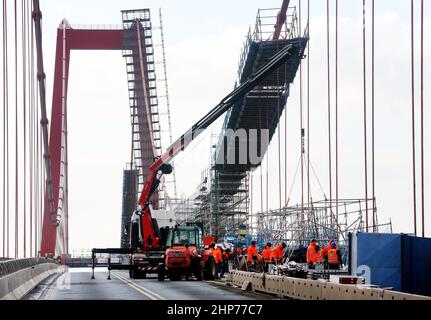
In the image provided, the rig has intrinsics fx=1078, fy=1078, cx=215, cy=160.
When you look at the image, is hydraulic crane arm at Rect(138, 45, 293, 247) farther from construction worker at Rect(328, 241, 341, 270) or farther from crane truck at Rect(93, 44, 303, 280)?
construction worker at Rect(328, 241, 341, 270)

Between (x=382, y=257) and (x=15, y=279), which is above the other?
(x=382, y=257)

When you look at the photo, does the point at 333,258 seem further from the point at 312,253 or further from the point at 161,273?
the point at 161,273

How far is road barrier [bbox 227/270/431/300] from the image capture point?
19422 mm

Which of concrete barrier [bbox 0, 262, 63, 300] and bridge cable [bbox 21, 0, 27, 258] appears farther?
bridge cable [bbox 21, 0, 27, 258]

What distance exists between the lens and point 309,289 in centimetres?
2562

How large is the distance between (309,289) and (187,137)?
93.9ft

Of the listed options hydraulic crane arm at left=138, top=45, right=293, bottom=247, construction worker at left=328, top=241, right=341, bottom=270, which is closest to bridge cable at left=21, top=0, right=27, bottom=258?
hydraulic crane arm at left=138, top=45, right=293, bottom=247

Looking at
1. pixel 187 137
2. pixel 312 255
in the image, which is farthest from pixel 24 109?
pixel 312 255

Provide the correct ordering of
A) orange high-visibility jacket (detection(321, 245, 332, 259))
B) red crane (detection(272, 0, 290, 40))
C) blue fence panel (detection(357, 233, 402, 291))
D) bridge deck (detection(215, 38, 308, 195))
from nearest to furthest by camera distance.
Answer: blue fence panel (detection(357, 233, 402, 291)) < orange high-visibility jacket (detection(321, 245, 332, 259)) < bridge deck (detection(215, 38, 308, 195)) < red crane (detection(272, 0, 290, 40))

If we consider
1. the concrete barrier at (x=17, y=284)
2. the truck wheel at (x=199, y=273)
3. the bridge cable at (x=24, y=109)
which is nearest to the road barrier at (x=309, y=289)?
the truck wheel at (x=199, y=273)

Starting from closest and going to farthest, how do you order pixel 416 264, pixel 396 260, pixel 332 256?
pixel 416 264, pixel 396 260, pixel 332 256

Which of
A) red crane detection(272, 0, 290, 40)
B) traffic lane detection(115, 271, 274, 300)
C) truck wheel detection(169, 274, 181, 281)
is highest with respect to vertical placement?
red crane detection(272, 0, 290, 40)

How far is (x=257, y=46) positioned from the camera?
192ft
